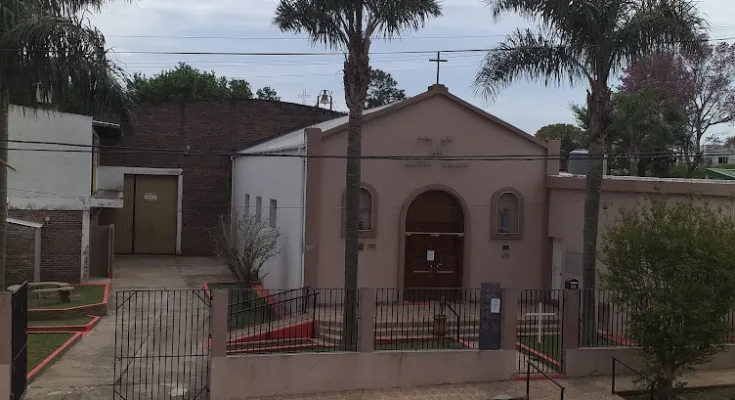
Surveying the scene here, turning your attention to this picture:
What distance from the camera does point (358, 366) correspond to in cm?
1266

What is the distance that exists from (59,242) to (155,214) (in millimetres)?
9945

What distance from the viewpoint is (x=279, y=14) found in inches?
578

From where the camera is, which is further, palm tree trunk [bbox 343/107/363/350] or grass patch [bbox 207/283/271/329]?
palm tree trunk [bbox 343/107/363/350]

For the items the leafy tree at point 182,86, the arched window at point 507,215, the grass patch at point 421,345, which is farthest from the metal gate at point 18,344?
the leafy tree at point 182,86

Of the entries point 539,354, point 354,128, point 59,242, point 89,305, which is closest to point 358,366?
point 539,354

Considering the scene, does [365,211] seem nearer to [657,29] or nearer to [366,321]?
[366,321]

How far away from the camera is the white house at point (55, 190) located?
2136cm

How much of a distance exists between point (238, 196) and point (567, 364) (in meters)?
19.4

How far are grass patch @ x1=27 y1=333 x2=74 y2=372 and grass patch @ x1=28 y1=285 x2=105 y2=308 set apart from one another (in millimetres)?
2399

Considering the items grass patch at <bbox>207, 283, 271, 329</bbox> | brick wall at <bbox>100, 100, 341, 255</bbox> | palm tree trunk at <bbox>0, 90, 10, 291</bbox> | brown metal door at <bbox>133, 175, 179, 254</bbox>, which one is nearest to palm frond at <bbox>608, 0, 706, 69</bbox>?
grass patch at <bbox>207, 283, 271, 329</bbox>

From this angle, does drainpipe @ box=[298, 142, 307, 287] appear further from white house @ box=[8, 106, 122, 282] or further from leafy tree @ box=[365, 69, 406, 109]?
leafy tree @ box=[365, 69, 406, 109]

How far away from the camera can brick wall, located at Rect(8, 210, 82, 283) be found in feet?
70.4

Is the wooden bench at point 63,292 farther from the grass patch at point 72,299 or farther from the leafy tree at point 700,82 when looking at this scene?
the leafy tree at point 700,82

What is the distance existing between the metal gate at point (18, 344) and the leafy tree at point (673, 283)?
33.2ft
